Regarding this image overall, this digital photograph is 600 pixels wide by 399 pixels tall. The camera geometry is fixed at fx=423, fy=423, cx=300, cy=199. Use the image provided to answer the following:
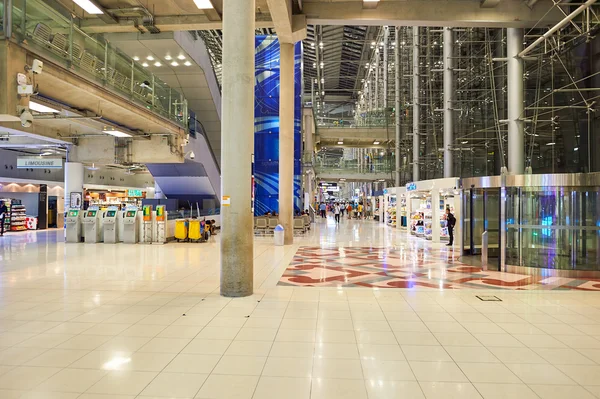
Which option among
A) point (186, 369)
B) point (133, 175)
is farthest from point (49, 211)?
point (186, 369)

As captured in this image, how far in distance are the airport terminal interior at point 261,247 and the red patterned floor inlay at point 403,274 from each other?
0.08m

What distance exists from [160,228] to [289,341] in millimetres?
11234

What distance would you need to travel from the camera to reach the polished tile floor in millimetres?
3326

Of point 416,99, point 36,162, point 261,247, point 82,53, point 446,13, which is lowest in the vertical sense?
point 261,247

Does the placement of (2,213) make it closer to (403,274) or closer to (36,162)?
(36,162)

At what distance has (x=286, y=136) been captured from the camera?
15203 mm

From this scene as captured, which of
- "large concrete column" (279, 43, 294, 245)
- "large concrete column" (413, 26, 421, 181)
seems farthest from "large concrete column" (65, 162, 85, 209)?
Answer: "large concrete column" (413, 26, 421, 181)

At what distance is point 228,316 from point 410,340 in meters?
2.27

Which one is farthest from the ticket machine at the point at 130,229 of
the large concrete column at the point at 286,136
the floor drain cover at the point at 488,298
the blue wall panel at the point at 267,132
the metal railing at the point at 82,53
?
the floor drain cover at the point at 488,298

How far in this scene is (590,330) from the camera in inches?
195

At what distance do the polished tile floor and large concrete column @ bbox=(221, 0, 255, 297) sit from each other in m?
0.52

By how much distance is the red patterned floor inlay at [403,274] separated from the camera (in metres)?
7.67

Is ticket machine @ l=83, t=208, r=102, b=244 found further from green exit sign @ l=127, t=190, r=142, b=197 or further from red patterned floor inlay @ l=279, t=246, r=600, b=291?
green exit sign @ l=127, t=190, r=142, b=197

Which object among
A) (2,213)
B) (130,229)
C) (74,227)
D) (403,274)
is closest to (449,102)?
(403,274)
